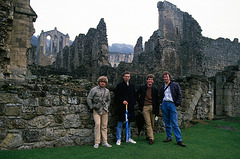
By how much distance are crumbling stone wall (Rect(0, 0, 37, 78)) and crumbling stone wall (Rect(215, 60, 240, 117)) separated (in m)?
12.4

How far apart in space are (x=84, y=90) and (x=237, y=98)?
1238 cm

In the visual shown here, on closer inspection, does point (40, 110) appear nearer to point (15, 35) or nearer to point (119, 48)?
point (15, 35)

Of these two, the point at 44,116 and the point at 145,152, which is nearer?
the point at 145,152

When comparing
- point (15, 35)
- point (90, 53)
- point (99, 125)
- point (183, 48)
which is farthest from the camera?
point (183, 48)

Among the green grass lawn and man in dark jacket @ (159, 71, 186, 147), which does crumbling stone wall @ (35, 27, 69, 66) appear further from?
the green grass lawn

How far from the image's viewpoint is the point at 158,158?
3.83 metres

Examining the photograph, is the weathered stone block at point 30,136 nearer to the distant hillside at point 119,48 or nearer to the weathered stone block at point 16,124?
the weathered stone block at point 16,124

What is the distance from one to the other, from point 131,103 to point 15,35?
8.24 m

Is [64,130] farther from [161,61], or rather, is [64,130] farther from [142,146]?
[161,61]

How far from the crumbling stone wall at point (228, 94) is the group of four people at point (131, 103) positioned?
9818mm

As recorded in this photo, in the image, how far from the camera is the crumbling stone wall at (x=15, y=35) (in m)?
8.99

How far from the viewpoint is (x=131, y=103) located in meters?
5.18

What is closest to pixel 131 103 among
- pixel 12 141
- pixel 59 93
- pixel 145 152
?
pixel 145 152

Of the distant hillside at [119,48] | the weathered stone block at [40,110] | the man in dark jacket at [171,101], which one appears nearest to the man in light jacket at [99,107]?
the weathered stone block at [40,110]
